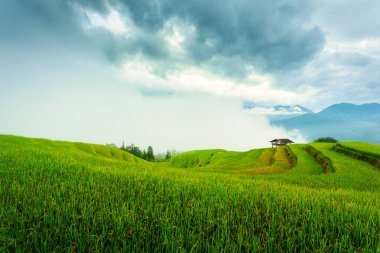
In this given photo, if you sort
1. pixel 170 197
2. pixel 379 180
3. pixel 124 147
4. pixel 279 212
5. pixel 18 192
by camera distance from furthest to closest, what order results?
pixel 124 147 → pixel 379 180 → pixel 170 197 → pixel 18 192 → pixel 279 212

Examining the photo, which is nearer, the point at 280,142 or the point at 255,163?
the point at 255,163

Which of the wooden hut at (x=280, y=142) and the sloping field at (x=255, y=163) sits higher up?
the wooden hut at (x=280, y=142)

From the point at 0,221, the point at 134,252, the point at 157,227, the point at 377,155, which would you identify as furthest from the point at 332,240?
the point at 377,155

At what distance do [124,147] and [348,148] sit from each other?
149 metres

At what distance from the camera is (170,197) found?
6582 mm

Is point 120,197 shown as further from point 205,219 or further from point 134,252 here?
point 134,252

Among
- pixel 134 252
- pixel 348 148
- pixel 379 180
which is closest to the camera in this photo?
pixel 134 252

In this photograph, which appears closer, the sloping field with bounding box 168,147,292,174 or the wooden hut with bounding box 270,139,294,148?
the sloping field with bounding box 168,147,292,174

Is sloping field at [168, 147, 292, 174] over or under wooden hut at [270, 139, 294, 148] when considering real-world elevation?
under

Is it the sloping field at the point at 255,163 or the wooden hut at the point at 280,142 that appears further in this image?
the wooden hut at the point at 280,142

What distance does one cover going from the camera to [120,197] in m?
6.19

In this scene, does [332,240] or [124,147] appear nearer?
[332,240]

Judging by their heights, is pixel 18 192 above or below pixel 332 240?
above

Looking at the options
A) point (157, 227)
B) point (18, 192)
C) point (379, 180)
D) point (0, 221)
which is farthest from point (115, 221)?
point (379, 180)
